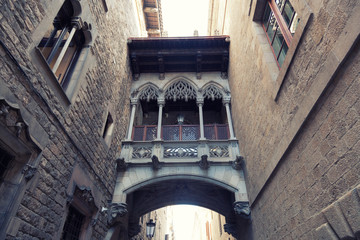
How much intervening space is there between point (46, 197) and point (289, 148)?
3859 millimetres

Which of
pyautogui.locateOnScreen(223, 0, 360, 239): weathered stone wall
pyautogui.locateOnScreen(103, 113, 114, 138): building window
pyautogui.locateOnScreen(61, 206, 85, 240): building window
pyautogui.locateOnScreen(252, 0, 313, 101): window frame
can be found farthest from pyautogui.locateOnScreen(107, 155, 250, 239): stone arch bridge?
pyautogui.locateOnScreen(252, 0, 313, 101): window frame

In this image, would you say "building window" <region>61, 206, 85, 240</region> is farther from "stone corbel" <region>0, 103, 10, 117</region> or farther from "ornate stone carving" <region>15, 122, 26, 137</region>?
"stone corbel" <region>0, 103, 10, 117</region>

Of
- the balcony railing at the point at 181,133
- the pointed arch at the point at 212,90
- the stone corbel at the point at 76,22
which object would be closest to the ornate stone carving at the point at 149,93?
the balcony railing at the point at 181,133

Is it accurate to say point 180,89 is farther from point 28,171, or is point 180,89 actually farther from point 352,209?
point 352,209

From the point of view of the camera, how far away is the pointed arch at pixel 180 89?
8.79m

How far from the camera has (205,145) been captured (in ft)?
23.1

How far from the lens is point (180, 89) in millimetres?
8898

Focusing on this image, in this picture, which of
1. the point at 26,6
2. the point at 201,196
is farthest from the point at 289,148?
the point at 201,196

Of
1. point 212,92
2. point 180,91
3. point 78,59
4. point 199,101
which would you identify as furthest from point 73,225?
point 212,92

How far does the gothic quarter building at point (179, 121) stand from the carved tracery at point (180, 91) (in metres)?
0.07

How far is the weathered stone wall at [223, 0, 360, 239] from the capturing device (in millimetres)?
2135

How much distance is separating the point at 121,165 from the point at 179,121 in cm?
351

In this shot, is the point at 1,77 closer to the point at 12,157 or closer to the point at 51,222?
the point at 12,157

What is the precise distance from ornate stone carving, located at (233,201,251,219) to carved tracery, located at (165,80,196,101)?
14.3 feet
